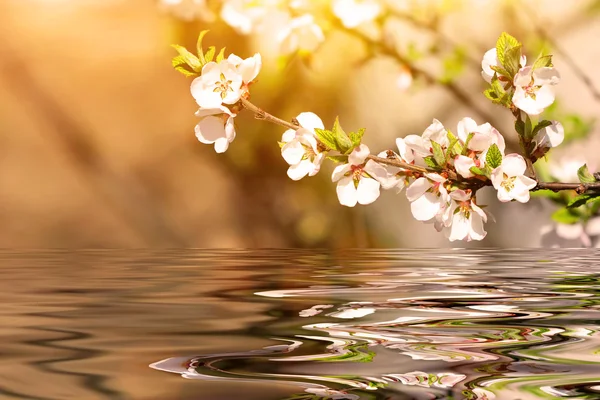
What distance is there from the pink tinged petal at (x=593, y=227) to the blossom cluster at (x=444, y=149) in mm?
839

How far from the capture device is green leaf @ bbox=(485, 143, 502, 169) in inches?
25.7

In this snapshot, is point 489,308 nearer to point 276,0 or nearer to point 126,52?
point 276,0

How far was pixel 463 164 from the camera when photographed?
646 mm

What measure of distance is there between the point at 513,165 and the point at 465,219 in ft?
0.18

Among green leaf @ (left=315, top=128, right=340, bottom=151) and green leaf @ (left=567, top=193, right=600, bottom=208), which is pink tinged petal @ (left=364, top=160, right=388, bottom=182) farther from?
green leaf @ (left=567, top=193, right=600, bottom=208)

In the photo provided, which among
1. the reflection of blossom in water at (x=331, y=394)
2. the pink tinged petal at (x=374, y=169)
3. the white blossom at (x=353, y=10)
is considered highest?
the white blossom at (x=353, y=10)

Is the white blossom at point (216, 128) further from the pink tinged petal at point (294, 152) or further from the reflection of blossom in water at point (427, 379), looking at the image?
the reflection of blossom in water at point (427, 379)

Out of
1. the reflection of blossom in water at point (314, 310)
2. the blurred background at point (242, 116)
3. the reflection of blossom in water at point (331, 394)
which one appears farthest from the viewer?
the blurred background at point (242, 116)

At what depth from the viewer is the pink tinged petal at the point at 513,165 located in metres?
0.65

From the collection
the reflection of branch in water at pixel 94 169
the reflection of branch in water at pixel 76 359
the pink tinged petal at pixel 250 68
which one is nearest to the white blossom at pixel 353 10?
the reflection of branch in water at pixel 94 169

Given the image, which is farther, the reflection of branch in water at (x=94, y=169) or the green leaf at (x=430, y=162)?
the reflection of branch in water at (x=94, y=169)

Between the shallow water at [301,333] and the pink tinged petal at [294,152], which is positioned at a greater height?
the pink tinged petal at [294,152]

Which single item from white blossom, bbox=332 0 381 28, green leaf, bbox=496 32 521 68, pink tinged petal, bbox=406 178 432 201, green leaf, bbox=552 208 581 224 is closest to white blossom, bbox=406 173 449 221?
pink tinged petal, bbox=406 178 432 201

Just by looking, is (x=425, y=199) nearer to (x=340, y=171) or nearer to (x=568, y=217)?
(x=340, y=171)
